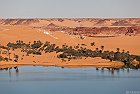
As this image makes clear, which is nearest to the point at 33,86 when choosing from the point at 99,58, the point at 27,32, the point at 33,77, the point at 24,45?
the point at 33,77

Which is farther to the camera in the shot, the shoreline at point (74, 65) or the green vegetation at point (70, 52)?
the green vegetation at point (70, 52)

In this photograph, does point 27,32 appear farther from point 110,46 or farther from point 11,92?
point 11,92

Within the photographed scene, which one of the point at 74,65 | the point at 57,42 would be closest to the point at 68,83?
the point at 74,65

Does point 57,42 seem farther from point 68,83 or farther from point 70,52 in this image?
point 68,83

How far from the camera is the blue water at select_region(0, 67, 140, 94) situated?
28.2 m

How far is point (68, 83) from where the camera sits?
104 ft

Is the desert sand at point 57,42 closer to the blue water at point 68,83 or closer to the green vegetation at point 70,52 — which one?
the green vegetation at point 70,52

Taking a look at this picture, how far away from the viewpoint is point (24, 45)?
5572 cm

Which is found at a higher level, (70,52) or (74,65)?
(70,52)

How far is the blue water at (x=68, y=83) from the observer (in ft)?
92.6

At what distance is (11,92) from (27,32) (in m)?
38.3

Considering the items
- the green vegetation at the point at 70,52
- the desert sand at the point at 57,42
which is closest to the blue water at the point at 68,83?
the desert sand at the point at 57,42

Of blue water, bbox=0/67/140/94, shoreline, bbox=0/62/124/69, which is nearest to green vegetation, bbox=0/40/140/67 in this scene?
shoreline, bbox=0/62/124/69

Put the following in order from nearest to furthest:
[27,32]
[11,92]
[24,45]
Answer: [11,92], [24,45], [27,32]
